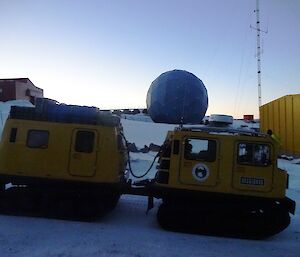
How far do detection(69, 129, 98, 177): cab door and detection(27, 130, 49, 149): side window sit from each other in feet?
2.21

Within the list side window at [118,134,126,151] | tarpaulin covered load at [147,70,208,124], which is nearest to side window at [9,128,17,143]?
side window at [118,134,126,151]

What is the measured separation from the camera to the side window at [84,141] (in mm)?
10680

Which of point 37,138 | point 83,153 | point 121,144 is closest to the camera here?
point 83,153

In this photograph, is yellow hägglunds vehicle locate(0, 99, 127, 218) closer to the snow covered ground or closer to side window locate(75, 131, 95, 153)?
side window locate(75, 131, 95, 153)

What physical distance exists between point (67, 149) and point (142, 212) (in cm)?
255

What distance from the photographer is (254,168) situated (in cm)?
992

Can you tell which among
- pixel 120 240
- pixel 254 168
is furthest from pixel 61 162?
pixel 254 168

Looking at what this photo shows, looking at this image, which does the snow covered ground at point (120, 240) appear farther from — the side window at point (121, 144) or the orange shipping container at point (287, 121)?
the orange shipping container at point (287, 121)

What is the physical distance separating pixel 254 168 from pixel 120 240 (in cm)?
321

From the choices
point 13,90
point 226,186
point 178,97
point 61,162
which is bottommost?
point 226,186

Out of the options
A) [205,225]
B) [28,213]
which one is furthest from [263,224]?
[28,213]

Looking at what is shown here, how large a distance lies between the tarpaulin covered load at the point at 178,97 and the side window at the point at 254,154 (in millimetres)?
20478

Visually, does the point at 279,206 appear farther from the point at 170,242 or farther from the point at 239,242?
the point at 170,242

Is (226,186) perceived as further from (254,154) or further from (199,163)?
(254,154)
